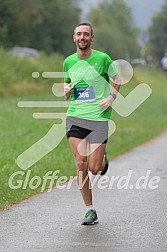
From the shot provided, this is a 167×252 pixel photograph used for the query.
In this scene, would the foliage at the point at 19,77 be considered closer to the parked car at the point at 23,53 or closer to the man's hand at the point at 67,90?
the parked car at the point at 23,53

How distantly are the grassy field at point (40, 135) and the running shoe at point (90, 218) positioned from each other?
54.1 inches

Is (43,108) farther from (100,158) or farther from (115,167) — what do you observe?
(100,158)

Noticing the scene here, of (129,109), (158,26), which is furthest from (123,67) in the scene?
(158,26)

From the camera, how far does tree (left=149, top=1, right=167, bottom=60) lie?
9800 centimetres

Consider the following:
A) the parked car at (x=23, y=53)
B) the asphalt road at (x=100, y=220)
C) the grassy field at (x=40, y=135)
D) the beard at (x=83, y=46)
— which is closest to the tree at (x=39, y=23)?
the parked car at (x=23, y=53)

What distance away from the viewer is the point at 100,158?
925 cm

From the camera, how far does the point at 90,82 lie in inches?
357

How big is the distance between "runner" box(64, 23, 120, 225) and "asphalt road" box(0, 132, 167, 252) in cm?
46

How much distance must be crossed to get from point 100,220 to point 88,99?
138 centimetres

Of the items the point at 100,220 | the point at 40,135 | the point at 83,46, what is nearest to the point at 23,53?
the point at 40,135

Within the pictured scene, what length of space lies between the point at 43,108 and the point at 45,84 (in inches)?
349

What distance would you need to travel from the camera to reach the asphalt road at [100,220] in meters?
8.02

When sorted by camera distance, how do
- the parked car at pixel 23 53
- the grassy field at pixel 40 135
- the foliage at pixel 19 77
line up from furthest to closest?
the parked car at pixel 23 53 < the foliage at pixel 19 77 < the grassy field at pixel 40 135

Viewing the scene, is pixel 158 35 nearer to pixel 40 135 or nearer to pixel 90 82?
pixel 40 135
